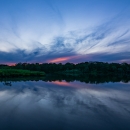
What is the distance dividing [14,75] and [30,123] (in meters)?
25.1

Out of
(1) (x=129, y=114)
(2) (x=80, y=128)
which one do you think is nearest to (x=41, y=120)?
(2) (x=80, y=128)

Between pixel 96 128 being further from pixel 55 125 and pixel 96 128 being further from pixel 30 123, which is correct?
pixel 30 123

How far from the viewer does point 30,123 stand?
4.83 meters

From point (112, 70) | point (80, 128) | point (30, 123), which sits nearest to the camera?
point (80, 128)

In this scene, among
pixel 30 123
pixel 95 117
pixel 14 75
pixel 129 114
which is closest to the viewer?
pixel 30 123

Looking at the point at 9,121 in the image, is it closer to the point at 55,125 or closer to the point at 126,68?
the point at 55,125

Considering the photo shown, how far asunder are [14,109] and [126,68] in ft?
299

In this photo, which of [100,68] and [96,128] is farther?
[100,68]

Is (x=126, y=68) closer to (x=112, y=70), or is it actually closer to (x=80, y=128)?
(x=112, y=70)

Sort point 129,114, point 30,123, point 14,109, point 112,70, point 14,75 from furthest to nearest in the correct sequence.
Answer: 1. point 112,70
2. point 14,75
3. point 14,109
4. point 129,114
5. point 30,123

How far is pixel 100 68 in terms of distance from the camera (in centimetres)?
8538

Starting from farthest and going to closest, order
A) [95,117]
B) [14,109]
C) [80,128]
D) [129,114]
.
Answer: [14,109], [129,114], [95,117], [80,128]

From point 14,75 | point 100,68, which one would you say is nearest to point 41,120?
point 14,75

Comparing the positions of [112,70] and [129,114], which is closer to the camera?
[129,114]
